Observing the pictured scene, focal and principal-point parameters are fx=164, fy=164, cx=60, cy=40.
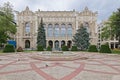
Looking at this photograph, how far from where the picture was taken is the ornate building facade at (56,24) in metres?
68.7

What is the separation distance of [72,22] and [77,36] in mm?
21281

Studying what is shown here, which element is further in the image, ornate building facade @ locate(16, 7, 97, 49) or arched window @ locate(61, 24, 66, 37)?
arched window @ locate(61, 24, 66, 37)

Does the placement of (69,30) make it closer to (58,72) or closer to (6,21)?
(6,21)

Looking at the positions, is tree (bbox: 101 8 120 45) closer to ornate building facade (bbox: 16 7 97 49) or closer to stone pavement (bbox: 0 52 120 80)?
stone pavement (bbox: 0 52 120 80)

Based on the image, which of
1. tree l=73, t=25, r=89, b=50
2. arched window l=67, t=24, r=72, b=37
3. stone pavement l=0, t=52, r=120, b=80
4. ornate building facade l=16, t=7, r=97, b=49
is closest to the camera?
stone pavement l=0, t=52, r=120, b=80

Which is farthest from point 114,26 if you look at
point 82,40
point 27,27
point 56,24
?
point 27,27

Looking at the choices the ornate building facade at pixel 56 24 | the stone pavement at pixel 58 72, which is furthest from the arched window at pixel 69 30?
the stone pavement at pixel 58 72

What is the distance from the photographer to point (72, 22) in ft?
228

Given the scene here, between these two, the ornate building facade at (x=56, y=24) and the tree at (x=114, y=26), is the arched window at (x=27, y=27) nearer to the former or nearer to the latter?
the ornate building facade at (x=56, y=24)

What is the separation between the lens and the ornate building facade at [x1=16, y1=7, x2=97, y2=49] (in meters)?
68.7

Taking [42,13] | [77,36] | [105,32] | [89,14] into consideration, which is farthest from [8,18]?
[89,14]

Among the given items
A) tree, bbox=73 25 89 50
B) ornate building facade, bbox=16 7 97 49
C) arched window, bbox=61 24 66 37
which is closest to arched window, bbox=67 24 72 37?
ornate building facade, bbox=16 7 97 49

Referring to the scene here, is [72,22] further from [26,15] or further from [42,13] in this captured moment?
[26,15]

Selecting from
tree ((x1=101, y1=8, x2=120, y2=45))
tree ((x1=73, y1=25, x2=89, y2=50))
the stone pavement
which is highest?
tree ((x1=101, y1=8, x2=120, y2=45))
